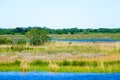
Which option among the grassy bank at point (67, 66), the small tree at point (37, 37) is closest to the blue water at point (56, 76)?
the grassy bank at point (67, 66)

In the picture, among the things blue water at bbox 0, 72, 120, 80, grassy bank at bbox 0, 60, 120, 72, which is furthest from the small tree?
blue water at bbox 0, 72, 120, 80

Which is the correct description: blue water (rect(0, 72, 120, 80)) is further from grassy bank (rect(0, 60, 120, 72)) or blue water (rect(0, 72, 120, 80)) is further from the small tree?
the small tree

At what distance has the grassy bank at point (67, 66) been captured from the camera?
32.3 metres

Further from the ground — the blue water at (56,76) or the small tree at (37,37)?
the small tree at (37,37)

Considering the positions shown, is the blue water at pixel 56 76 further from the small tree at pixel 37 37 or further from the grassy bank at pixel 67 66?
the small tree at pixel 37 37

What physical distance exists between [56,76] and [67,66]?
3885 millimetres

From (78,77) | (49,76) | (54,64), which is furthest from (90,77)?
(54,64)

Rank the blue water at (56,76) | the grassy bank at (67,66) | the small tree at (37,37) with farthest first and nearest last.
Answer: the small tree at (37,37)
the grassy bank at (67,66)
the blue water at (56,76)

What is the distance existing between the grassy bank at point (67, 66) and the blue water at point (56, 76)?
123 centimetres

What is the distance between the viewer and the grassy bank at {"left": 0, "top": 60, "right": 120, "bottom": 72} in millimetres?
32312

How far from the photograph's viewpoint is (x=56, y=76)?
99.0ft

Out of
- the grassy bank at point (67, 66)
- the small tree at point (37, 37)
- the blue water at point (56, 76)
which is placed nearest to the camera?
the blue water at point (56, 76)

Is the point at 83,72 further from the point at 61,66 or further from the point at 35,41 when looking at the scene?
the point at 35,41

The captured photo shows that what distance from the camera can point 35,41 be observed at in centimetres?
7012
